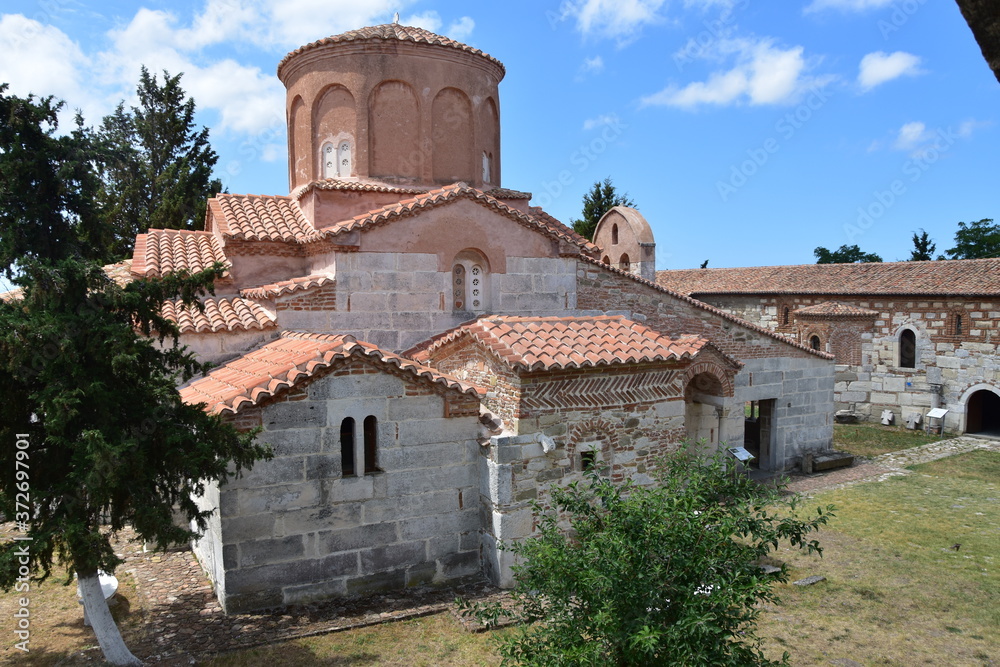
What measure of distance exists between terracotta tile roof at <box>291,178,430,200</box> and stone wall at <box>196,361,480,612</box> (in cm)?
479

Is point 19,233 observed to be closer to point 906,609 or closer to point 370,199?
point 370,199

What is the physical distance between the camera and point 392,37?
1200cm

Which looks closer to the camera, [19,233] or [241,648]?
[241,648]

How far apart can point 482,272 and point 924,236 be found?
33043 mm

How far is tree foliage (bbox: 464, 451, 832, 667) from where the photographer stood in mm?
3836

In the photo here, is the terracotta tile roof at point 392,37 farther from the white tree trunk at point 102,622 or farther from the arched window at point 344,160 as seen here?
the white tree trunk at point 102,622

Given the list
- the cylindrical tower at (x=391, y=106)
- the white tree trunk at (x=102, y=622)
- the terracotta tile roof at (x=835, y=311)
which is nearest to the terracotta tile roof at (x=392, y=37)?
the cylindrical tower at (x=391, y=106)

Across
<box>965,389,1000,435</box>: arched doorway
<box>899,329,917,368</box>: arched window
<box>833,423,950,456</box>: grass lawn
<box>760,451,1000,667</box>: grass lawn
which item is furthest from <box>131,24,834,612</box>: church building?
<box>965,389,1000,435</box>: arched doorway

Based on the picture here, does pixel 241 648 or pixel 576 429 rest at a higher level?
pixel 576 429

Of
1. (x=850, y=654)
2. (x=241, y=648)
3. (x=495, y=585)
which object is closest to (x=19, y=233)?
(x=241, y=648)

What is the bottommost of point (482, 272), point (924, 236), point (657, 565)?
point (657, 565)

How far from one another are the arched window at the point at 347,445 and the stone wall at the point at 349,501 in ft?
0.73

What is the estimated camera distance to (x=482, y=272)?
1074 cm

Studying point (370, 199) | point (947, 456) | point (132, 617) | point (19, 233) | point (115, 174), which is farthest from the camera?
point (115, 174)
